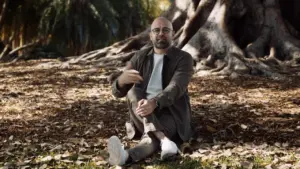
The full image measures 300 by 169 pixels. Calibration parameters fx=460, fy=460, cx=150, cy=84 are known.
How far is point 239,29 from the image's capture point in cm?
1064

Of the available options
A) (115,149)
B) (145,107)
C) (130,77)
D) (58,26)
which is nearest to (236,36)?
(130,77)

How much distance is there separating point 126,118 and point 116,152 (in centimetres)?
184

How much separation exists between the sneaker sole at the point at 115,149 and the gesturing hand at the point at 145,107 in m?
0.33

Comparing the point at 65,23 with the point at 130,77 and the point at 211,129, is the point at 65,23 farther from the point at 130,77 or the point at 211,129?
the point at 130,77

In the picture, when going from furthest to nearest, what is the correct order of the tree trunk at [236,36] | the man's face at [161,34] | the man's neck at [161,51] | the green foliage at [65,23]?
the green foliage at [65,23] → the tree trunk at [236,36] → the man's neck at [161,51] → the man's face at [161,34]

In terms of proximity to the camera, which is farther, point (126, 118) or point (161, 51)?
point (126, 118)

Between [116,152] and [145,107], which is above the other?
[145,107]

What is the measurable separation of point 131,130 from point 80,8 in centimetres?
1948

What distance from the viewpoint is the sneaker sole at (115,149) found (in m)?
3.55

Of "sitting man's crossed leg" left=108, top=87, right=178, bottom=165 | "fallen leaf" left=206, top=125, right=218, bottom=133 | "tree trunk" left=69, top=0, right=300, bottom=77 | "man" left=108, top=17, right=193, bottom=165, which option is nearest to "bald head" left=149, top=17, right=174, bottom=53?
"man" left=108, top=17, right=193, bottom=165

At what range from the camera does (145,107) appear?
147 inches

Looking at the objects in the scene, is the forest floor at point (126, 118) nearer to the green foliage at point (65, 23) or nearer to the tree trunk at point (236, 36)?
the tree trunk at point (236, 36)

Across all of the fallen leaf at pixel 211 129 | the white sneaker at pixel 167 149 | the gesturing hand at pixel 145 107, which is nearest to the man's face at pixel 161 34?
the gesturing hand at pixel 145 107

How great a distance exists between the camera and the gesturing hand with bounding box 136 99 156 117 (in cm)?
374
